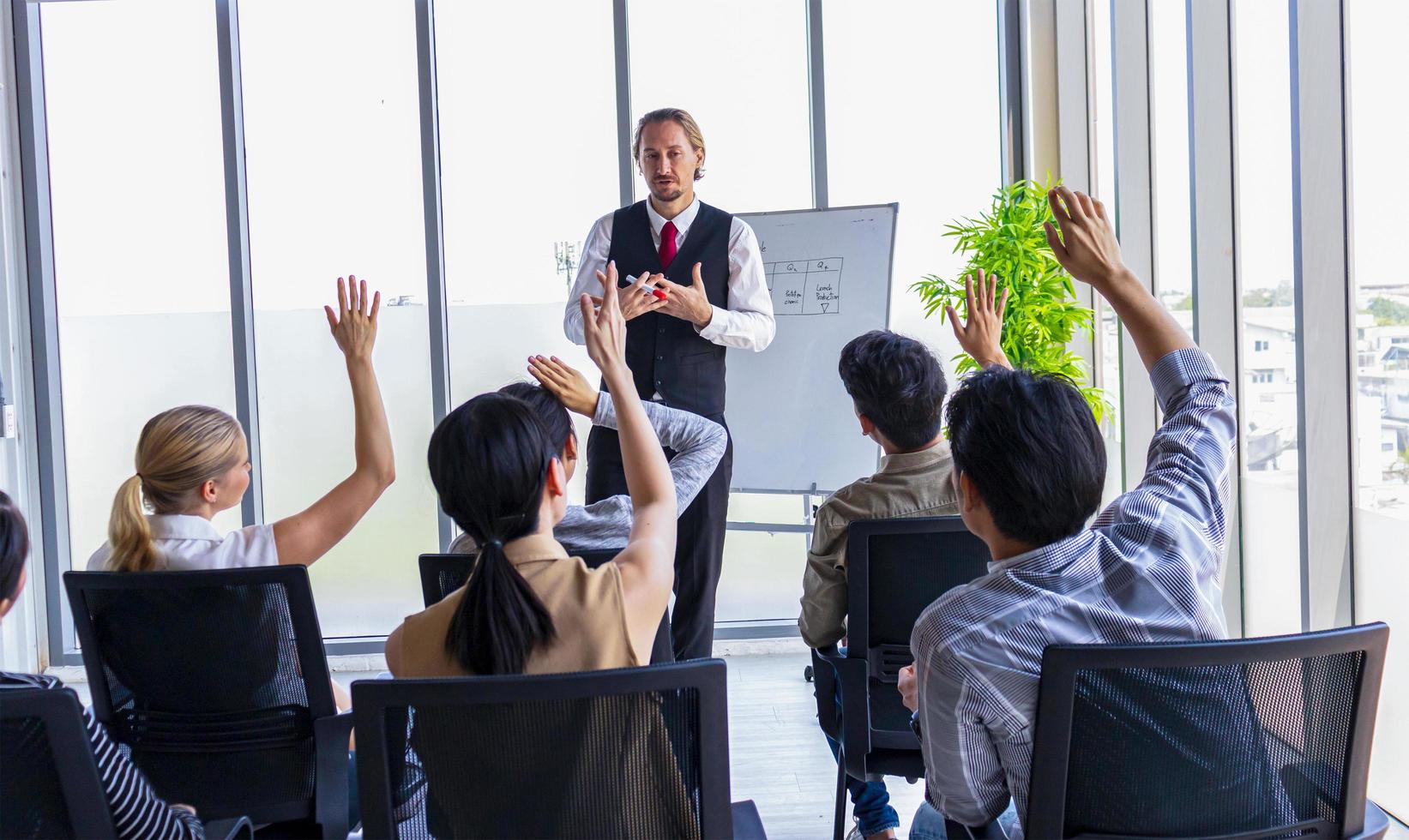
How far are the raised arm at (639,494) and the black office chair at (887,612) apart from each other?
503 mm

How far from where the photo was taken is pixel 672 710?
0.99 meters

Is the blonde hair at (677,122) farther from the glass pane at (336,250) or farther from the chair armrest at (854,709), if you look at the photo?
the chair armrest at (854,709)

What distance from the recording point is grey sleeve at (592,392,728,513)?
6.29 ft

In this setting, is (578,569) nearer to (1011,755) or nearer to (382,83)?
(1011,755)

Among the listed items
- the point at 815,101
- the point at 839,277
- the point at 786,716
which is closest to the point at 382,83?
the point at 815,101

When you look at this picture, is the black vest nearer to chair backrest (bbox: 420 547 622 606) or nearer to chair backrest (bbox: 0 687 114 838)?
chair backrest (bbox: 420 547 622 606)

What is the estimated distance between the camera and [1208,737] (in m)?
1.00

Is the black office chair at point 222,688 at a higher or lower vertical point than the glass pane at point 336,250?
lower

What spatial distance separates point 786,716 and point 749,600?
0.98 meters

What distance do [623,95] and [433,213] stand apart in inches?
35.1

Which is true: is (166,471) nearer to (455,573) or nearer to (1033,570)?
(455,573)

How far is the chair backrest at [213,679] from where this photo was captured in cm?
151

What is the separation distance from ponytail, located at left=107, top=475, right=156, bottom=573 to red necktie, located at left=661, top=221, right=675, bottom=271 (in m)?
1.72

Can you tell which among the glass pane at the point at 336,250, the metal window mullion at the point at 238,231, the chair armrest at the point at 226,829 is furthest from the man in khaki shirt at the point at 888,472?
the metal window mullion at the point at 238,231
